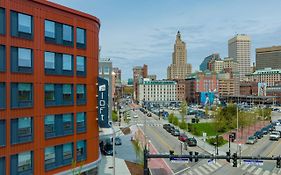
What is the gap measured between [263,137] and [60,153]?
6051 cm

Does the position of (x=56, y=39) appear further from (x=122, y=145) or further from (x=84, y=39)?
(x=122, y=145)

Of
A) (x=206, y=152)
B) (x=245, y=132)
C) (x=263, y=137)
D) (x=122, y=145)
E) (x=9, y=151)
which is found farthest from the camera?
(x=245, y=132)

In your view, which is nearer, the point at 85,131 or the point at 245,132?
the point at 85,131

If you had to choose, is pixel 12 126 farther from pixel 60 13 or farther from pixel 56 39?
pixel 60 13

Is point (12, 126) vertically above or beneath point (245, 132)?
above

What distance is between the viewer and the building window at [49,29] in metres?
31.4

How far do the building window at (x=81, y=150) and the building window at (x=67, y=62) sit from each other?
714 cm

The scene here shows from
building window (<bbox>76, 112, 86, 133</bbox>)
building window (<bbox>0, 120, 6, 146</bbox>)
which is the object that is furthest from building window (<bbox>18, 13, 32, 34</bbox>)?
building window (<bbox>76, 112, 86, 133</bbox>)

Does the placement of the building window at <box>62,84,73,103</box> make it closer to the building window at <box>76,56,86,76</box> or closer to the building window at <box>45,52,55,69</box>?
the building window at <box>76,56,86,76</box>

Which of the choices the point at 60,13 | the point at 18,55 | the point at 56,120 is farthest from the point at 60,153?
the point at 60,13

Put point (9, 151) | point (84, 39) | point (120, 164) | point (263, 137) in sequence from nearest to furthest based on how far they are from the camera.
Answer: point (9, 151), point (84, 39), point (120, 164), point (263, 137)

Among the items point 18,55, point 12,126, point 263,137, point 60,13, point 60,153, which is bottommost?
point 263,137

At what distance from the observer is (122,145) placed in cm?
6788

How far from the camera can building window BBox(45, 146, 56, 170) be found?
104ft
